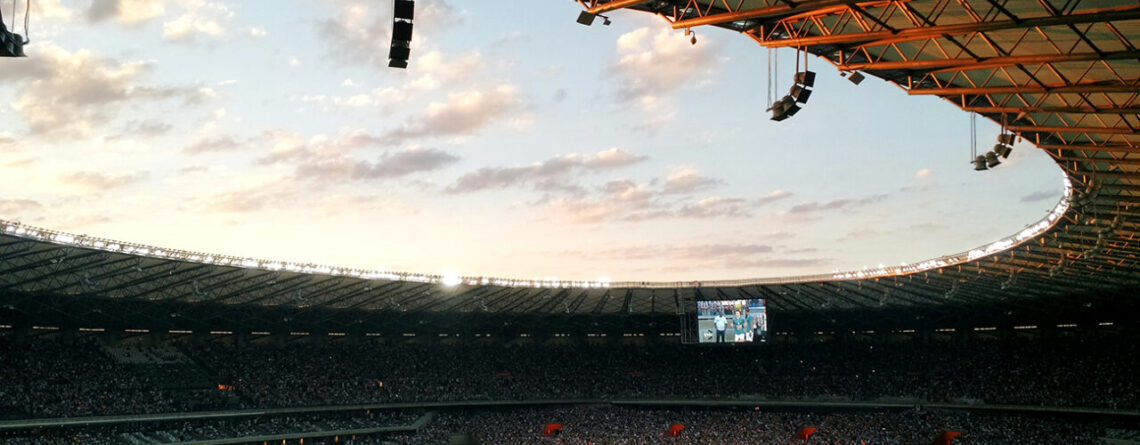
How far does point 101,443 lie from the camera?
4459 centimetres

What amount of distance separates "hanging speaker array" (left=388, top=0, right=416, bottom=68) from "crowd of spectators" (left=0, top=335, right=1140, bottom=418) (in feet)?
131

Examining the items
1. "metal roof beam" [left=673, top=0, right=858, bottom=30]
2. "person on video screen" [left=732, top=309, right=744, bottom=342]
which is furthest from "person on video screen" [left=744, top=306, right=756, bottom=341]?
"metal roof beam" [left=673, top=0, right=858, bottom=30]

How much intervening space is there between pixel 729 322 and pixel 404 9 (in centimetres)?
4043

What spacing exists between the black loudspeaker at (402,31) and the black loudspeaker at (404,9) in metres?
0.12

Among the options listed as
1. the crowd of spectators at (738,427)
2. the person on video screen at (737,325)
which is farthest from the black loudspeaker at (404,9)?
the crowd of spectators at (738,427)

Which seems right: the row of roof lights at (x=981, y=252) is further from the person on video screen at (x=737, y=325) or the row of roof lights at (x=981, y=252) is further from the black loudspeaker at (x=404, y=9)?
the black loudspeaker at (x=404, y=9)

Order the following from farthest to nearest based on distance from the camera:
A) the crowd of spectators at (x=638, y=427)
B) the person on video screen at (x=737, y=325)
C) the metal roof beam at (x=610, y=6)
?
the crowd of spectators at (x=638, y=427), the person on video screen at (x=737, y=325), the metal roof beam at (x=610, y=6)

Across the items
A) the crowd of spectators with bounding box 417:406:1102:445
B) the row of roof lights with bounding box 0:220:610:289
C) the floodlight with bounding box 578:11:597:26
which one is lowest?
the crowd of spectators with bounding box 417:406:1102:445

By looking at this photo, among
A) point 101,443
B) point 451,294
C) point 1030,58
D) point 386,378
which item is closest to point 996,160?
point 1030,58

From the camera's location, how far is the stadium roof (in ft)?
52.6

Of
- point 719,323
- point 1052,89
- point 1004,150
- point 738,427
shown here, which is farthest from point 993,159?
point 738,427

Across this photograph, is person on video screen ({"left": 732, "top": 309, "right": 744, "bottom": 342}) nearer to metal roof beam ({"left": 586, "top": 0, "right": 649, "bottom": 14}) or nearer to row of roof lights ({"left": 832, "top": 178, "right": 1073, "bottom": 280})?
row of roof lights ({"left": 832, "top": 178, "right": 1073, "bottom": 280})

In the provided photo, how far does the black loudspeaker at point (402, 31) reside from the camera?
41.1ft

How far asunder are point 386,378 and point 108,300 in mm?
20542
